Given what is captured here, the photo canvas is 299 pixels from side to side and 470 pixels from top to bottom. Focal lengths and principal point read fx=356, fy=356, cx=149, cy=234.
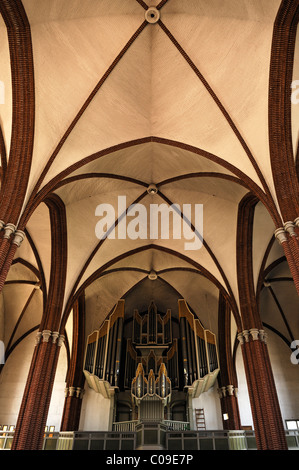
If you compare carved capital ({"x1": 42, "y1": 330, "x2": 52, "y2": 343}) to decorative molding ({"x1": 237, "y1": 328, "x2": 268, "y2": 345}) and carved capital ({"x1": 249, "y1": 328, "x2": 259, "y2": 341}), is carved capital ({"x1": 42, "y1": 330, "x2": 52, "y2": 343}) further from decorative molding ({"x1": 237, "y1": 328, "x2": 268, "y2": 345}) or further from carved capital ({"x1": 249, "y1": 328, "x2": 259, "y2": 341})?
carved capital ({"x1": 249, "y1": 328, "x2": 259, "y2": 341})

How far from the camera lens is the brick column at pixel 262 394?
10023 millimetres

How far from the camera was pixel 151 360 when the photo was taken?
59.1 ft

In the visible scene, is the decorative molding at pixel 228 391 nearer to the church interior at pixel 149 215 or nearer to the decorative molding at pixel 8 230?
the church interior at pixel 149 215

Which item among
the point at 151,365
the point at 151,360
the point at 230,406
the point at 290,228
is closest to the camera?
the point at 290,228

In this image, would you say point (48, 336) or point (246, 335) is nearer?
point (246, 335)

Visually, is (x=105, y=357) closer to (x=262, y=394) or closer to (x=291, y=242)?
(x=262, y=394)

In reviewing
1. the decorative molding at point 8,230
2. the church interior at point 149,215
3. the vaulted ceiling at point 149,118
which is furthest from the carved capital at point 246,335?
the decorative molding at point 8,230

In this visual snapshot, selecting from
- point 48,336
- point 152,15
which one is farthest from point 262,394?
point 152,15

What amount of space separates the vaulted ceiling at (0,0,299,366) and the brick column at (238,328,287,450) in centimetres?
230

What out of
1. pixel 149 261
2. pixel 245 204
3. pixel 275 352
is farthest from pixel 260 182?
pixel 275 352

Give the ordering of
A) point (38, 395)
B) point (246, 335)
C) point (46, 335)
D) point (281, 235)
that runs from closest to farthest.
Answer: point (281, 235), point (38, 395), point (246, 335), point (46, 335)

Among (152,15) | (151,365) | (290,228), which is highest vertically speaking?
(152,15)

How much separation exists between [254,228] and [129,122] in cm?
638

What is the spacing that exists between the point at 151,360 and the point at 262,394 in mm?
8110
